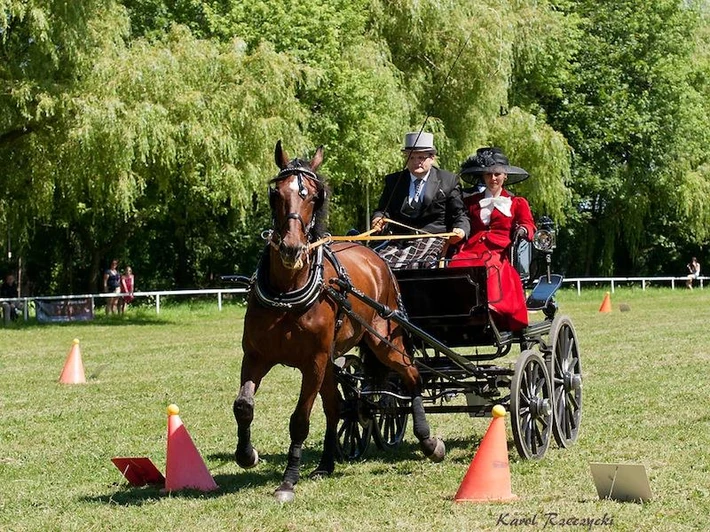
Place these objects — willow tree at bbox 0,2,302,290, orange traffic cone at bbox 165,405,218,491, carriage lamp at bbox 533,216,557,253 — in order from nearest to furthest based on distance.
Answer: orange traffic cone at bbox 165,405,218,491 < carriage lamp at bbox 533,216,557,253 < willow tree at bbox 0,2,302,290

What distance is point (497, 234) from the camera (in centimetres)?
952

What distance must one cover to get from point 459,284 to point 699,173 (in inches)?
1540

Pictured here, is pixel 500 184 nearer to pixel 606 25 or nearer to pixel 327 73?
pixel 327 73

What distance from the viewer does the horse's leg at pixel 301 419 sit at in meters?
7.43

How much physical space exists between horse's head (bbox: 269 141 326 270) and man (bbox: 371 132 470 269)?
173cm

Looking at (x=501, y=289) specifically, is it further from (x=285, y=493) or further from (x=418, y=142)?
(x=285, y=493)

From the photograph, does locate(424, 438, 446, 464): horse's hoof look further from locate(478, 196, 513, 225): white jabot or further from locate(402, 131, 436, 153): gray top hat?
locate(402, 131, 436, 153): gray top hat

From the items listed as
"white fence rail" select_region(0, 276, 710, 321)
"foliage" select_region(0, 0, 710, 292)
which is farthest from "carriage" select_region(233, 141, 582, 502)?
"white fence rail" select_region(0, 276, 710, 321)

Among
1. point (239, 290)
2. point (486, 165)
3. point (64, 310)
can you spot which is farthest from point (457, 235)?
point (239, 290)

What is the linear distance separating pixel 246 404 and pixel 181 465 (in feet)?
2.45

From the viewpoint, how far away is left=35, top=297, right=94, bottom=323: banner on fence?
2905 cm

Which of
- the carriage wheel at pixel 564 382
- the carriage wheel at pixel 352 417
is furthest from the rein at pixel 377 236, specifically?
the carriage wheel at pixel 564 382

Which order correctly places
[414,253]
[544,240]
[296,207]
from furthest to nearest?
[544,240]
[414,253]
[296,207]

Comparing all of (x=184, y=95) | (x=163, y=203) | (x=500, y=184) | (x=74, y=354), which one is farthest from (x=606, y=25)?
(x=500, y=184)
